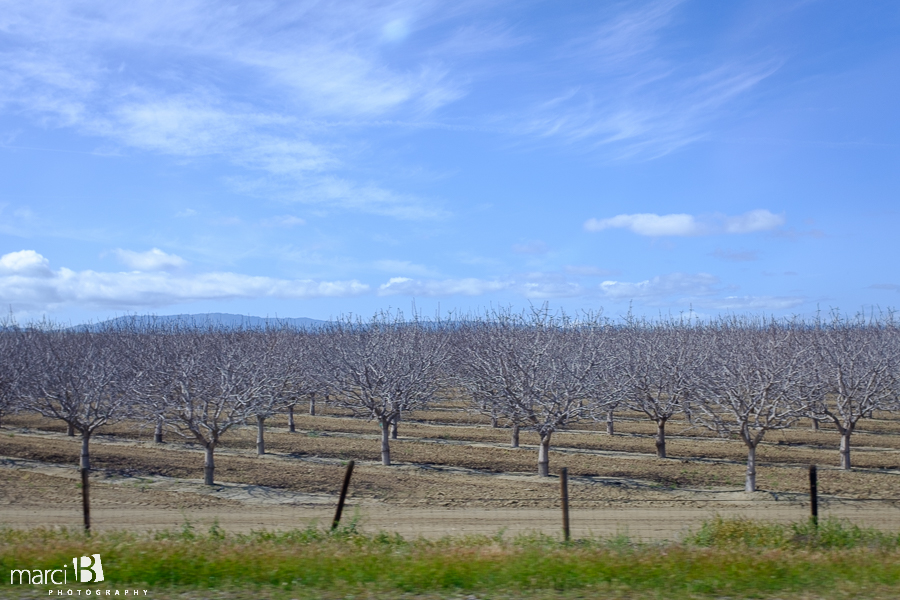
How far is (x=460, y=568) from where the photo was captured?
6324 millimetres

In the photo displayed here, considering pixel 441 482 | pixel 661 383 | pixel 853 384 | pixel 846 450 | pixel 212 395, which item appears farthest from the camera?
pixel 661 383

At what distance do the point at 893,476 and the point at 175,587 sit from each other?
1778 cm

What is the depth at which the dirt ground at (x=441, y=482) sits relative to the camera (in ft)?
38.6

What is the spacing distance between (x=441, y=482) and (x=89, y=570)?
33.9ft

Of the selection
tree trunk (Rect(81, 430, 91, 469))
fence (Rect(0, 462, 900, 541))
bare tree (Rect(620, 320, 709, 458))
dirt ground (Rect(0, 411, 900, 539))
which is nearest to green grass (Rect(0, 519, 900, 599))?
dirt ground (Rect(0, 411, 900, 539))

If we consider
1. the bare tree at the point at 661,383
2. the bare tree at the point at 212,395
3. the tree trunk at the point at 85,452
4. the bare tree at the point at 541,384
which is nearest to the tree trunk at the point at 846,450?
the bare tree at the point at 661,383

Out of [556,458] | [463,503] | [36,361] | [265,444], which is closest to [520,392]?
[556,458]

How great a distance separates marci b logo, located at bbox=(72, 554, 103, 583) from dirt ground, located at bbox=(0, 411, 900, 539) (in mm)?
2880

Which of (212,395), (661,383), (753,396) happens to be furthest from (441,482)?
(661,383)

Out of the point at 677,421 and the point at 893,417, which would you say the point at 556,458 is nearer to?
the point at 677,421

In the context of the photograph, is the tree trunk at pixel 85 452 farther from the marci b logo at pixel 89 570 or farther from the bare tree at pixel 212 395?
the marci b logo at pixel 89 570

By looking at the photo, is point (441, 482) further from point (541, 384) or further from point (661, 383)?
point (661, 383)

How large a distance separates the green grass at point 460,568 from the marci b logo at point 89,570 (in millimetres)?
77

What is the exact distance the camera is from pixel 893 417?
2948cm
